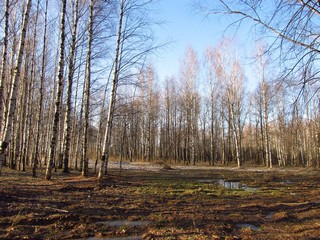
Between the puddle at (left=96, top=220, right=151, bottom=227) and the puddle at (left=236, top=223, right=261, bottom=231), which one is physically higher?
the puddle at (left=96, top=220, right=151, bottom=227)

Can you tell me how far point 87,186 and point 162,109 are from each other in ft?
113

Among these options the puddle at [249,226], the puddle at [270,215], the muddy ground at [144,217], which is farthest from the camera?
the puddle at [270,215]

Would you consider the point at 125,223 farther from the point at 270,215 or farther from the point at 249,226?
the point at 270,215

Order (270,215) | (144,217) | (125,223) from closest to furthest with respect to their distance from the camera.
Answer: (125,223), (144,217), (270,215)

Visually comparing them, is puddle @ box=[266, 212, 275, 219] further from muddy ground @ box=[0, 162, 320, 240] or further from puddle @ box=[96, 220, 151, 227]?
puddle @ box=[96, 220, 151, 227]

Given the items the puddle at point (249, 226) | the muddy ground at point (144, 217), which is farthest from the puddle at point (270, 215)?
the puddle at point (249, 226)

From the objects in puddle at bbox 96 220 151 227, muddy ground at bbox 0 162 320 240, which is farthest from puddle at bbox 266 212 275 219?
puddle at bbox 96 220 151 227

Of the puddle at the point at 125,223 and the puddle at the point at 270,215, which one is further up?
the puddle at the point at 125,223

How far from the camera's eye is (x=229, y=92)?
28203 mm

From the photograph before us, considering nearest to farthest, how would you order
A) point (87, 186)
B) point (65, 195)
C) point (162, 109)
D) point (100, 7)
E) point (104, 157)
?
1. point (65, 195)
2. point (87, 186)
3. point (104, 157)
4. point (100, 7)
5. point (162, 109)

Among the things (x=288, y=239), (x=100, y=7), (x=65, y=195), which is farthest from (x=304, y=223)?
(x=100, y=7)

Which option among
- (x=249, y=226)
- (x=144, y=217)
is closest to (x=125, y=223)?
(x=144, y=217)

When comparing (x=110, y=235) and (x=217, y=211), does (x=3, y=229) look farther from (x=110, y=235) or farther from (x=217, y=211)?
(x=217, y=211)

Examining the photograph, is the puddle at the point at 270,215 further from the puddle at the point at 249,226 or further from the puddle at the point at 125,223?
the puddle at the point at 125,223
